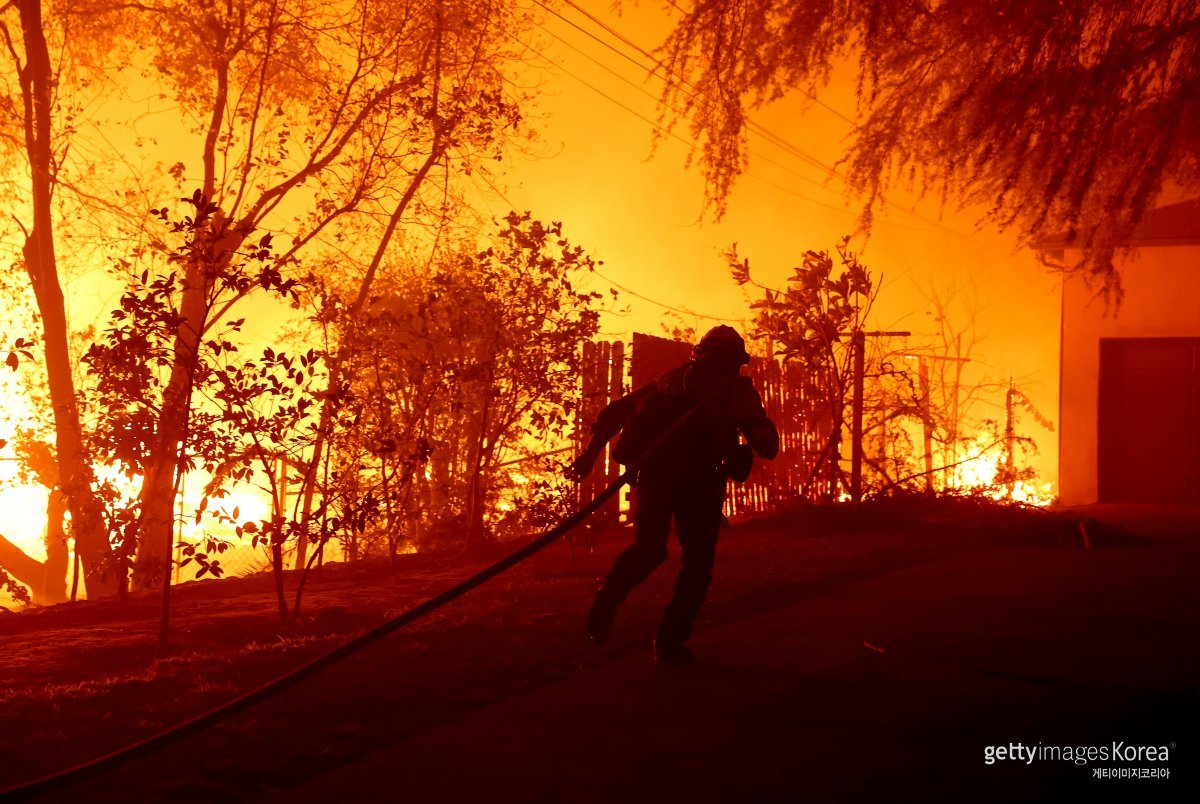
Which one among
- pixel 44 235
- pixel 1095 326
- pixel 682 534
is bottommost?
pixel 682 534

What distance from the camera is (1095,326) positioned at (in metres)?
18.9

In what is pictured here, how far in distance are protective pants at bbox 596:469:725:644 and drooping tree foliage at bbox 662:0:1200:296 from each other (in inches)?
77.3

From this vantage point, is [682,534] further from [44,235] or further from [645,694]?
[44,235]

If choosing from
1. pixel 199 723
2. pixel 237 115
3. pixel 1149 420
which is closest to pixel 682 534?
pixel 199 723

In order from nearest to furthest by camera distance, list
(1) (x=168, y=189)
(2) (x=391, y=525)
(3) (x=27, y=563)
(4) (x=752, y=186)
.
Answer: (2) (x=391, y=525) < (1) (x=168, y=189) < (3) (x=27, y=563) < (4) (x=752, y=186)

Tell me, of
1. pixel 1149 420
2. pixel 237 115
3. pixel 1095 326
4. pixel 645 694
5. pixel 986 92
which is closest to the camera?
pixel 645 694

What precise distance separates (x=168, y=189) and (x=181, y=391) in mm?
9070

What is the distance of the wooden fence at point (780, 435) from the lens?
40.4 ft

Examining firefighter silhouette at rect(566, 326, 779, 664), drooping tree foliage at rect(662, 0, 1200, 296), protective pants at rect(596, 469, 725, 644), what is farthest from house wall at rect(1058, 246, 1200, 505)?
protective pants at rect(596, 469, 725, 644)

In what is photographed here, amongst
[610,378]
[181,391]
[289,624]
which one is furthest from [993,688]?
[610,378]

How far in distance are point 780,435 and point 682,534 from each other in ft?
29.1

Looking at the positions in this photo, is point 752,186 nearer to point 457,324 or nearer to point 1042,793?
point 457,324

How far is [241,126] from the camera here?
14.6 meters

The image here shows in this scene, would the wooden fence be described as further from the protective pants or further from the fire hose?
the fire hose
